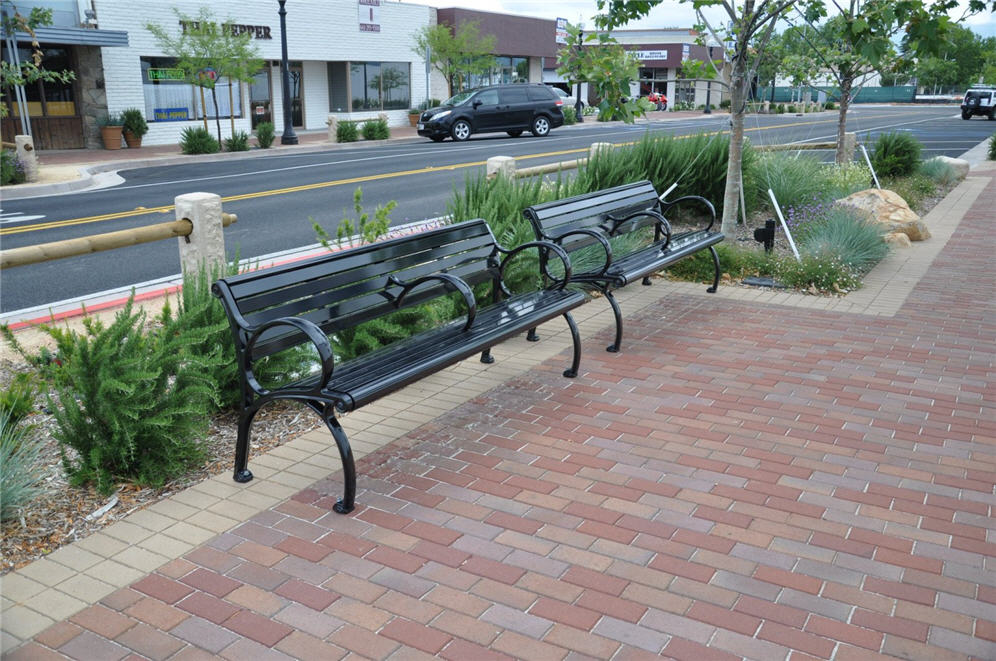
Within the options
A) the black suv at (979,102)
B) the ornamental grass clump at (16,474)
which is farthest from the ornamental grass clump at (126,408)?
the black suv at (979,102)

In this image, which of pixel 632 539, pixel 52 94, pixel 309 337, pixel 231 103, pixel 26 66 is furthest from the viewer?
pixel 231 103

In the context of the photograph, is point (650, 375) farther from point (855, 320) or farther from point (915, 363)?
point (855, 320)

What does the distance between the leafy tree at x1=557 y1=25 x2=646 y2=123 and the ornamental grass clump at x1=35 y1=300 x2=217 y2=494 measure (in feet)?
19.6

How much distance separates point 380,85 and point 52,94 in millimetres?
14806

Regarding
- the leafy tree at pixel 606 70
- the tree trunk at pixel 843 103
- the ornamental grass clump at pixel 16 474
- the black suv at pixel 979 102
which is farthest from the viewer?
the black suv at pixel 979 102

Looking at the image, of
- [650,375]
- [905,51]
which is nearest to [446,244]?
[650,375]

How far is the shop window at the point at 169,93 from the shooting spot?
2811 cm

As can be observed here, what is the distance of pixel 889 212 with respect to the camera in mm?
11297

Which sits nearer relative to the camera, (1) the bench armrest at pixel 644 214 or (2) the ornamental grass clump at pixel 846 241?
(1) the bench armrest at pixel 644 214

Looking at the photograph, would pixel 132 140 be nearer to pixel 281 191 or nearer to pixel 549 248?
pixel 281 191

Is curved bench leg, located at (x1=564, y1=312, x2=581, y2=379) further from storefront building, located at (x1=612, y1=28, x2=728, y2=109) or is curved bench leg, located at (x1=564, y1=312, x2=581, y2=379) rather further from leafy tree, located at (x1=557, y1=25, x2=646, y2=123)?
storefront building, located at (x1=612, y1=28, x2=728, y2=109)

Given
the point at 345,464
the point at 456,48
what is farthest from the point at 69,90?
the point at 345,464

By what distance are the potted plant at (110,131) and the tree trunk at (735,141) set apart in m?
21.7

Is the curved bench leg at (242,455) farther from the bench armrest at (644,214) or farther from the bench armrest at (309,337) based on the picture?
the bench armrest at (644,214)
